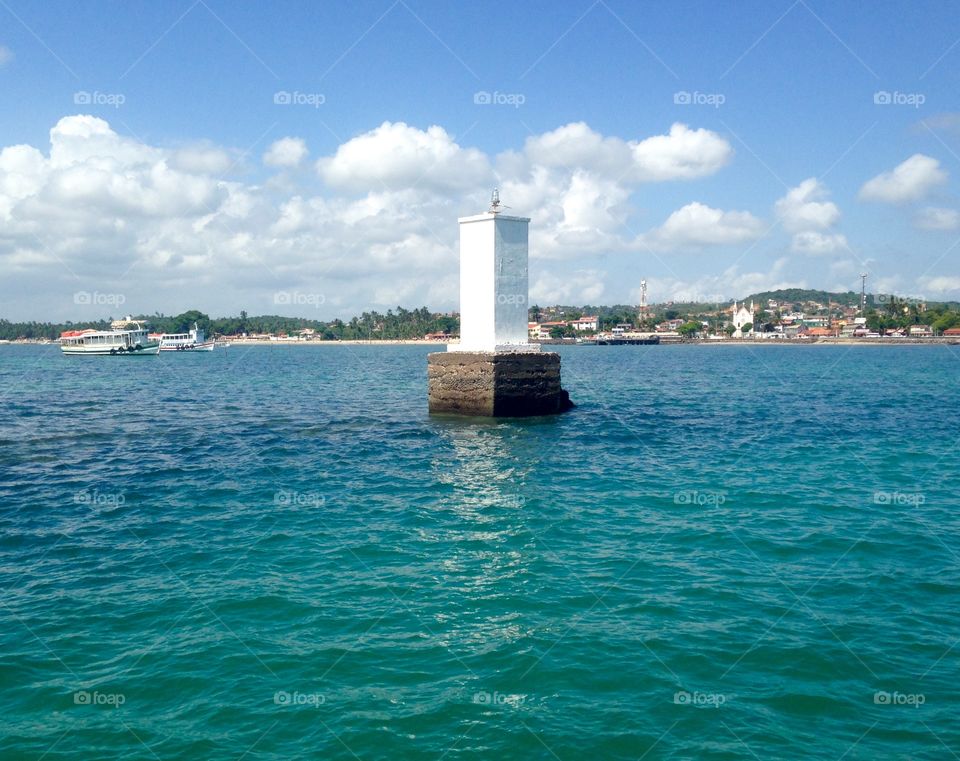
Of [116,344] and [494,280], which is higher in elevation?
[494,280]

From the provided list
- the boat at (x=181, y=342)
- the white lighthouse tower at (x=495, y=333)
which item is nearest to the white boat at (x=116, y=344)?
the boat at (x=181, y=342)

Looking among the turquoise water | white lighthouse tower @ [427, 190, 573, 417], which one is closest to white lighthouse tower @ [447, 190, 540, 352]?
white lighthouse tower @ [427, 190, 573, 417]

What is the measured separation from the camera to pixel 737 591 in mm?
12141

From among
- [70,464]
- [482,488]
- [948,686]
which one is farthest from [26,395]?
[948,686]

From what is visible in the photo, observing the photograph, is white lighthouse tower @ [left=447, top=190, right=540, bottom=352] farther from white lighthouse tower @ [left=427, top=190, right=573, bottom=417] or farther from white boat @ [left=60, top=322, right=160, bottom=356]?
white boat @ [left=60, top=322, right=160, bottom=356]

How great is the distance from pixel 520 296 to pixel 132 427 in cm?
1863

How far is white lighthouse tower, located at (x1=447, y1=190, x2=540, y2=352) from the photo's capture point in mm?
31891

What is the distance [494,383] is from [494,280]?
14.6 ft

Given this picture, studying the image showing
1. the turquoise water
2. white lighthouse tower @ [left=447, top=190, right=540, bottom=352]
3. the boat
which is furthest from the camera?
the boat

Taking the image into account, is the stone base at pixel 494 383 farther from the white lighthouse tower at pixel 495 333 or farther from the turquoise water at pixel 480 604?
the turquoise water at pixel 480 604

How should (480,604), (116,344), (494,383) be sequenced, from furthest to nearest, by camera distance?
(116,344) → (494,383) → (480,604)

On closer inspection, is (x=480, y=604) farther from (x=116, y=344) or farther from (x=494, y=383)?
(x=116, y=344)

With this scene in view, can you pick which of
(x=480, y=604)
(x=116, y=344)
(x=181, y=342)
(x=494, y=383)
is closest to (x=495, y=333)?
(x=494, y=383)

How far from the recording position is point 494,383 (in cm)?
3183
